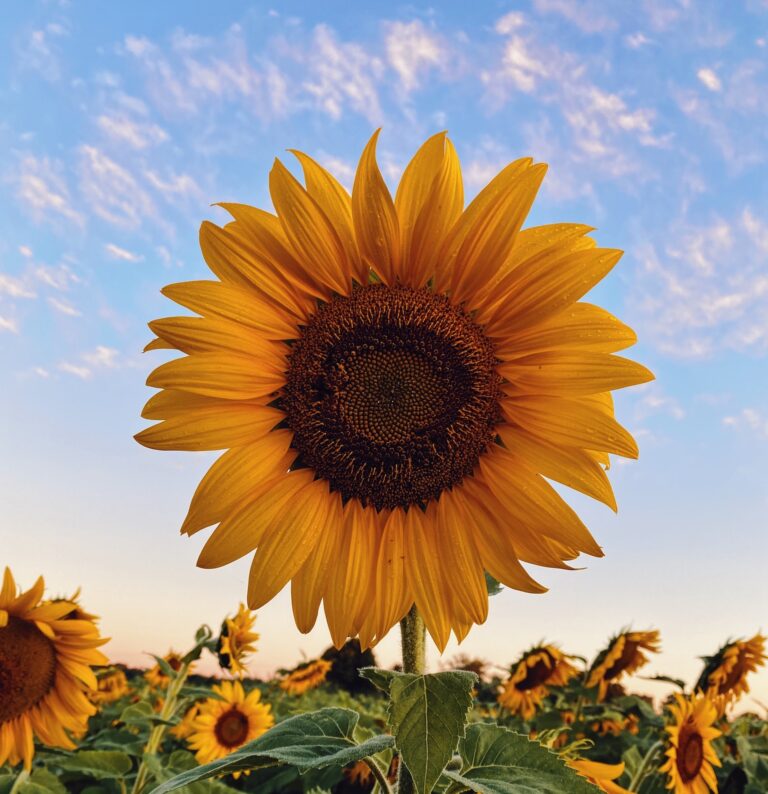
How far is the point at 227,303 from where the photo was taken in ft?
8.05

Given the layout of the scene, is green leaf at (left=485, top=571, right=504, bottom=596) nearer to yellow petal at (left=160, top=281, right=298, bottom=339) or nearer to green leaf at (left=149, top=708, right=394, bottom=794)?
green leaf at (left=149, top=708, right=394, bottom=794)

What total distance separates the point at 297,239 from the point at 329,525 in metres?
0.97

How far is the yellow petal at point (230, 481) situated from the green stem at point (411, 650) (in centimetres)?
67

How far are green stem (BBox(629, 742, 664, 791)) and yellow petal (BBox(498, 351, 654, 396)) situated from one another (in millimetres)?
3374

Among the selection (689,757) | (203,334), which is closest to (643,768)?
(689,757)

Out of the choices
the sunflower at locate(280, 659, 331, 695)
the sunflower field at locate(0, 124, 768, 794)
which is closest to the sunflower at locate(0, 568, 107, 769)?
the sunflower field at locate(0, 124, 768, 794)

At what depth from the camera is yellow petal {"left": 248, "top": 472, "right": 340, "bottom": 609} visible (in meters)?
2.48

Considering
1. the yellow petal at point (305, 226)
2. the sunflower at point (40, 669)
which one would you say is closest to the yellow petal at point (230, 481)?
the yellow petal at point (305, 226)

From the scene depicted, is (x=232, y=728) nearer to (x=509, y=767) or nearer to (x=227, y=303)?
(x=509, y=767)

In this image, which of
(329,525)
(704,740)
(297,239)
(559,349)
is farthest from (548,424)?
(704,740)

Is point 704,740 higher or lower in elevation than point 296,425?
lower

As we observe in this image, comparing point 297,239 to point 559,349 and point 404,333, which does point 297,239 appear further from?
point 559,349

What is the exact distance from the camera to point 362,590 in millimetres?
2496

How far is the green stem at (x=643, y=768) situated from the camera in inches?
187
